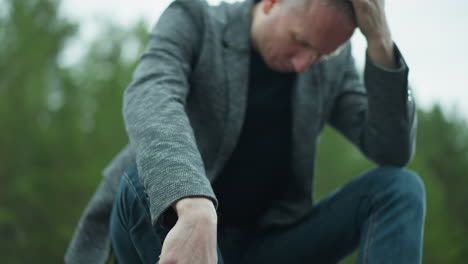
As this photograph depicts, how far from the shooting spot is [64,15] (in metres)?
8.41

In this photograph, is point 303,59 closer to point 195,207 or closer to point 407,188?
point 407,188

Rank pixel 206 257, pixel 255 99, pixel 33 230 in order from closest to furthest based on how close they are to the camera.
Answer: pixel 206 257 → pixel 255 99 → pixel 33 230

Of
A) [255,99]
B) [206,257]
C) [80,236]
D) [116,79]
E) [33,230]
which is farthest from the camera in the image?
[116,79]

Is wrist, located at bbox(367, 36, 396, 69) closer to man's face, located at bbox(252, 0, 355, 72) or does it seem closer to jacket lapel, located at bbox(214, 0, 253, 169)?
man's face, located at bbox(252, 0, 355, 72)

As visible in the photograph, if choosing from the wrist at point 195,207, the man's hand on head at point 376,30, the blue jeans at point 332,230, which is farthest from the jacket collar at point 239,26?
the wrist at point 195,207

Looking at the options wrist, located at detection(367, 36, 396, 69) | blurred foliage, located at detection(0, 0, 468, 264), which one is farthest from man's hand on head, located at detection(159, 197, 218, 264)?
blurred foliage, located at detection(0, 0, 468, 264)

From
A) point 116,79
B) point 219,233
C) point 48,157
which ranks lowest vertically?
point 48,157

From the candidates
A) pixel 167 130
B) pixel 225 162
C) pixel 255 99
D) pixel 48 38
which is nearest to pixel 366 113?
pixel 255 99

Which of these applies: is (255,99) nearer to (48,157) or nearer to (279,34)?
(279,34)

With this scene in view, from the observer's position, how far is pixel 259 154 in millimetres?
1185

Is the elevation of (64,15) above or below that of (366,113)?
below

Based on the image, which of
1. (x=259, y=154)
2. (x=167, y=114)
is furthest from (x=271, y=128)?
(x=167, y=114)

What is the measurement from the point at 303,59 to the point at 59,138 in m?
6.97

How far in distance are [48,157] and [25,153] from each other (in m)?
0.31
